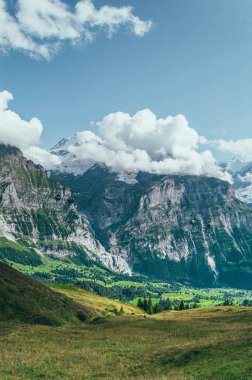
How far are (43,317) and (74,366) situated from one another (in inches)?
2458

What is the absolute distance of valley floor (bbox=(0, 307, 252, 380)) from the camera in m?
50.1

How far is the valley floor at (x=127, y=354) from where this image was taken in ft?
164

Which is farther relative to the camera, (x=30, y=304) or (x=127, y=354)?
(x=30, y=304)

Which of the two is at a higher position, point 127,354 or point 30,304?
point 127,354

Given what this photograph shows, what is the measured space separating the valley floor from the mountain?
28.5 m

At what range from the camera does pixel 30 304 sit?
126 m

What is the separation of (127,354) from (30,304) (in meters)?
70.7

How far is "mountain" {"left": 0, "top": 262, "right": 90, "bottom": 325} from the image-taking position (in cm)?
11456

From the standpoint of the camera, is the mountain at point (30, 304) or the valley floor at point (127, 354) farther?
the mountain at point (30, 304)

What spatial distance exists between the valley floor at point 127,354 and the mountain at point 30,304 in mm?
28476

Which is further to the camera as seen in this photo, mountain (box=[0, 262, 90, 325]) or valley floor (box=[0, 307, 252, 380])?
mountain (box=[0, 262, 90, 325])

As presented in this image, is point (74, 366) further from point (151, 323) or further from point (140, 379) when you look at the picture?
point (151, 323)

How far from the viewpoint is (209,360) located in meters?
52.6

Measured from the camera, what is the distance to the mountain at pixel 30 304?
11456cm
